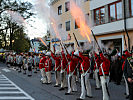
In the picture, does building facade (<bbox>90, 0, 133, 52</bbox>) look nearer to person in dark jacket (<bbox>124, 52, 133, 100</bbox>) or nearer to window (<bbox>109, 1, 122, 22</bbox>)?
window (<bbox>109, 1, 122, 22</bbox>)

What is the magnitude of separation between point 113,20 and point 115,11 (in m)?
0.81

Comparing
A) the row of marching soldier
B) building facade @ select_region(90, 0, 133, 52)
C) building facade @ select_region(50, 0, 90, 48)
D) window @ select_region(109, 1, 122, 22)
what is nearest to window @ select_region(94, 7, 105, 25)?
building facade @ select_region(90, 0, 133, 52)

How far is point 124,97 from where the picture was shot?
7629 mm

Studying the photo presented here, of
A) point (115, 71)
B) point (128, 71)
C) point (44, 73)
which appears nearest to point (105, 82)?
point (128, 71)

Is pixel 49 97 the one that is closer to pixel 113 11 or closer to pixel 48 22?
pixel 48 22

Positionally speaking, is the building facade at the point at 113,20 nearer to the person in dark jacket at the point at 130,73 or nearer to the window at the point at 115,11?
the window at the point at 115,11

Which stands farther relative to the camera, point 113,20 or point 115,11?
point 113,20

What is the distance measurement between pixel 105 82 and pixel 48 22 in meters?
5.45

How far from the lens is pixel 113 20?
1620 cm

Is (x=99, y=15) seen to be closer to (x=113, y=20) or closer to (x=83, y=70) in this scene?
(x=113, y=20)

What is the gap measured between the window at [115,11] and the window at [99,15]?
92 cm

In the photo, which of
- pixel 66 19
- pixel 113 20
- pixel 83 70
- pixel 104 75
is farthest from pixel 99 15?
pixel 104 75

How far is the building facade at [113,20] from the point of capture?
48.3ft

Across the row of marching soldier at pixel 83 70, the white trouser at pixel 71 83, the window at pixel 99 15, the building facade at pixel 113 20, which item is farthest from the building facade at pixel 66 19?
the white trouser at pixel 71 83
